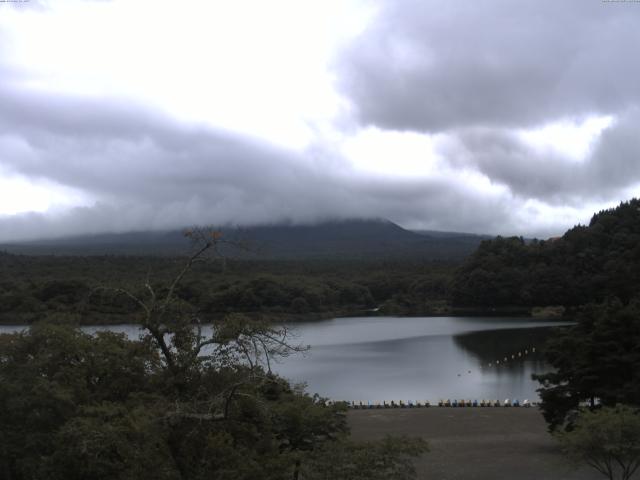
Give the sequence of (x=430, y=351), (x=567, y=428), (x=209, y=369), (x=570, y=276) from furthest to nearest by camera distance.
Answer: (x=570, y=276), (x=430, y=351), (x=567, y=428), (x=209, y=369)

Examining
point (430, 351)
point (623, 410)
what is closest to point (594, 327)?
point (623, 410)

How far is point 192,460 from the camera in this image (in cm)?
734

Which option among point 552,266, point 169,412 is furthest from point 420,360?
point 552,266

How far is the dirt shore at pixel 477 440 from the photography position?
1531 centimetres

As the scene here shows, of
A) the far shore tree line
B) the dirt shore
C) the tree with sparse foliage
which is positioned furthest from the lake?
the tree with sparse foliage

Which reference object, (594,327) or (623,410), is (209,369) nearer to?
(623,410)

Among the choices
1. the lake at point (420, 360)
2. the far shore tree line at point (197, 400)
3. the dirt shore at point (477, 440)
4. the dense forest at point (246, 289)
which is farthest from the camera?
the dense forest at point (246, 289)

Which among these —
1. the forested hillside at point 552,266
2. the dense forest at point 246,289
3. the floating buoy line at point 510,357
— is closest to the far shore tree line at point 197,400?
the floating buoy line at point 510,357

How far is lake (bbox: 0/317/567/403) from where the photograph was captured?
1226 inches

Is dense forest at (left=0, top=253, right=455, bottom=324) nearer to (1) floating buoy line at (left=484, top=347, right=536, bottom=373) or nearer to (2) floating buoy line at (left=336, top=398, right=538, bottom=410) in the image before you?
(1) floating buoy line at (left=484, top=347, right=536, bottom=373)

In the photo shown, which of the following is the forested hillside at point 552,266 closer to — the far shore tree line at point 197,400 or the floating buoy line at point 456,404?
the floating buoy line at point 456,404

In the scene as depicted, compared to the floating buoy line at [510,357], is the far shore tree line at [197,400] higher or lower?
higher

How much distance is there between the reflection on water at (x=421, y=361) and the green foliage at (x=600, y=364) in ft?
37.8

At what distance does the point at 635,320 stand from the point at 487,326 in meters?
42.3
